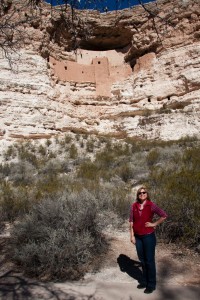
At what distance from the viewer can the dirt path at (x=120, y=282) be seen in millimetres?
2572

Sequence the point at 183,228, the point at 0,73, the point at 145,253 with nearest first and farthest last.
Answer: the point at 145,253 → the point at 183,228 → the point at 0,73

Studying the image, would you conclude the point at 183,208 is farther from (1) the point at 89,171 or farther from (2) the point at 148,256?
(1) the point at 89,171

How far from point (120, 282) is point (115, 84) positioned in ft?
45.3

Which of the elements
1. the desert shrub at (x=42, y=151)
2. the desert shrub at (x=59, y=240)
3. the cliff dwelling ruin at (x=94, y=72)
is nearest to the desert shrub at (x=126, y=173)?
the desert shrub at (x=59, y=240)

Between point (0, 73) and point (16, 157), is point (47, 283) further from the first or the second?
point (0, 73)

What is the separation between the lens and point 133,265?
3242 mm

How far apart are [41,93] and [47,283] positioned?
11.6 meters

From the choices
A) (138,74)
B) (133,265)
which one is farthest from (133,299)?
(138,74)

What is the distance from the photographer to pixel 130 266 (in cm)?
322

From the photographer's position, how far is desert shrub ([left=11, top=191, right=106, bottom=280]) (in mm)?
3029

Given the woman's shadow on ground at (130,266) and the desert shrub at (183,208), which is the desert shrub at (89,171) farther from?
the woman's shadow on ground at (130,266)

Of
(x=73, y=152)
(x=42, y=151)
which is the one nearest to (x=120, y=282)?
(x=73, y=152)

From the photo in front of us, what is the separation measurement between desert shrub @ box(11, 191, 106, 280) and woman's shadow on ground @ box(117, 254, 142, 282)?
24 centimetres

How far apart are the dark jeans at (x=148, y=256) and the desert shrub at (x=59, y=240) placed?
0.59m
